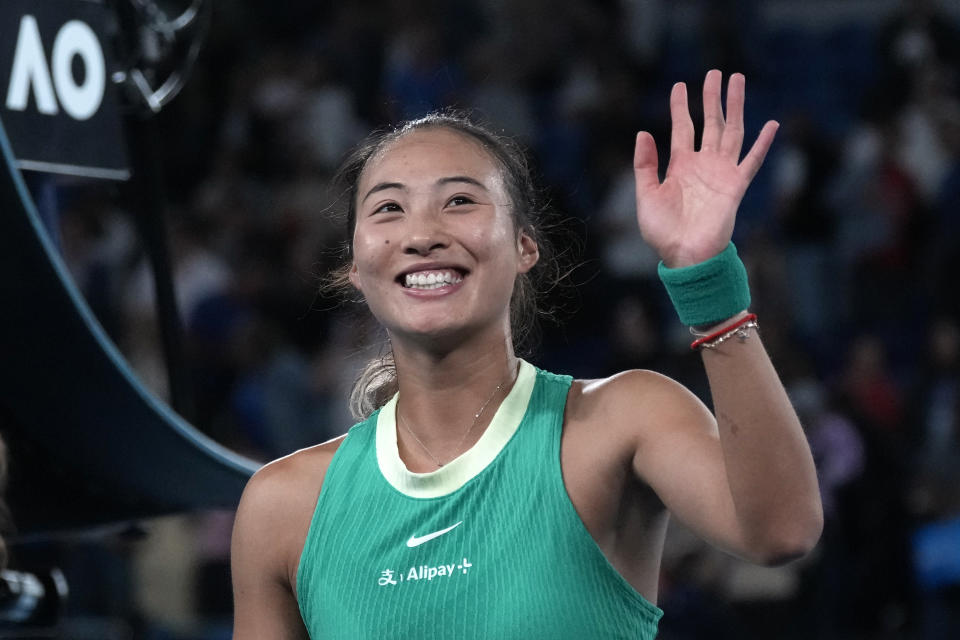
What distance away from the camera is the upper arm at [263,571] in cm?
164

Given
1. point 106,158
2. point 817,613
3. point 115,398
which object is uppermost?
point 106,158

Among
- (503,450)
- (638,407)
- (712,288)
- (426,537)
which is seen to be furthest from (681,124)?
(426,537)

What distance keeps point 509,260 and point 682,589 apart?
9.03ft

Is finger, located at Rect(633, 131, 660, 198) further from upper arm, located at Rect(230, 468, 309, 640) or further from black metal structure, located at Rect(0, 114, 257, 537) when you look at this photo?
black metal structure, located at Rect(0, 114, 257, 537)

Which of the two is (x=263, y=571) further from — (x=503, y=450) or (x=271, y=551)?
(x=503, y=450)

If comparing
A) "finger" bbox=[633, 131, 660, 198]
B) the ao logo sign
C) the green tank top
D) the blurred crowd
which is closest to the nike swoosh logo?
the green tank top

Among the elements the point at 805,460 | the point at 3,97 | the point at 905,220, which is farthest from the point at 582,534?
the point at 905,220

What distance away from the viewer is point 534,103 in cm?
591

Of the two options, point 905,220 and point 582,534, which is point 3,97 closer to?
point 582,534

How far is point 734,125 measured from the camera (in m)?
1.36

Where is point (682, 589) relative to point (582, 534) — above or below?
below

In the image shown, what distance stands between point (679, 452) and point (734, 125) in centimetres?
33

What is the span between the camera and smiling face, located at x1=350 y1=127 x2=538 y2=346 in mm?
1544

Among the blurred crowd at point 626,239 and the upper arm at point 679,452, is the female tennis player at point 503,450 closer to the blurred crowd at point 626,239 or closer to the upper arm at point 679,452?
the upper arm at point 679,452
